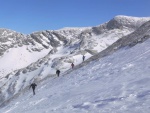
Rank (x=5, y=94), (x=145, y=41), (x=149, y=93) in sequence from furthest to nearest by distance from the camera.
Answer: (x=5, y=94) → (x=145, y=41) → (x=149, y=93)

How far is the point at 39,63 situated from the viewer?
184 meters

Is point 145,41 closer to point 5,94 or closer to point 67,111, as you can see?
point 67,111

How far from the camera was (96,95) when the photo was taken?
24344 millimetres

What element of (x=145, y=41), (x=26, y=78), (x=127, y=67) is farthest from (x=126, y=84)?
(x=26, y=78)

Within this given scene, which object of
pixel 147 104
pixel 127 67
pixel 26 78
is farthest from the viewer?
pixel 26 78

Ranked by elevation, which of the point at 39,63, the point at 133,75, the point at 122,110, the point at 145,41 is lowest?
the point at 122,110

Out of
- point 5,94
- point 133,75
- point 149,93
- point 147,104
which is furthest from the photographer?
point 5,94

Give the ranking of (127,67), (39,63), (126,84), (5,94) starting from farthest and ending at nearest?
(39,63) → (5,94) → (127,67) → (126,84)

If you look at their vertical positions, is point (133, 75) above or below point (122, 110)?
above

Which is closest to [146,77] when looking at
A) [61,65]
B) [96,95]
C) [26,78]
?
[96,95]

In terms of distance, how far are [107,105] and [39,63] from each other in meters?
165

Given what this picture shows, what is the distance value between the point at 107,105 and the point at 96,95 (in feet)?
12.9

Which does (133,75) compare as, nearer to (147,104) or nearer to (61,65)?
(147,104)

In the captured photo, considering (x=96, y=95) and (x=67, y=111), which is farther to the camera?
(x=96, y=95)
